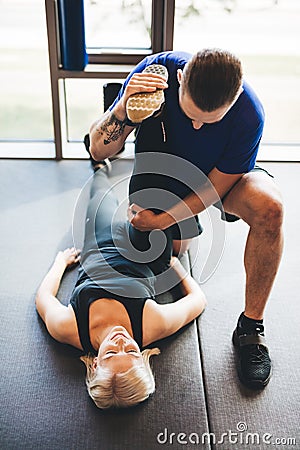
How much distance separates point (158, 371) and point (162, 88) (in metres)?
0.83

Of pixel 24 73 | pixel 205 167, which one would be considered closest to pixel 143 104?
pixel 205 167

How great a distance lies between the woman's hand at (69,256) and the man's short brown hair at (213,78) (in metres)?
0.89

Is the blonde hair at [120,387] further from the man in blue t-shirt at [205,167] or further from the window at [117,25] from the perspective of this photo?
the window at [117,25]

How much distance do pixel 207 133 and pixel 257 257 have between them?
41cm

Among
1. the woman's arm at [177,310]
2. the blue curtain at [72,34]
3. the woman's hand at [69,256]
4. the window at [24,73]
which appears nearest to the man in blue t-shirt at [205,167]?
the woman's arm at [177,310]

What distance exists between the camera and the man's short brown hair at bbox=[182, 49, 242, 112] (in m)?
1.27

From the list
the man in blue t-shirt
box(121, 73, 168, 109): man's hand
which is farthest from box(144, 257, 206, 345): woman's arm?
box(121, 73, 168, 109): man's hand

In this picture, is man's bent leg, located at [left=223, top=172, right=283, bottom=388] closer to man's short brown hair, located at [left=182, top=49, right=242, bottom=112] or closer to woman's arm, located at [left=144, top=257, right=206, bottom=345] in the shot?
woman's arm, located at [left=144, top=257, right=206, bottom=345]

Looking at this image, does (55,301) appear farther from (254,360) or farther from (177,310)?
(254,360)

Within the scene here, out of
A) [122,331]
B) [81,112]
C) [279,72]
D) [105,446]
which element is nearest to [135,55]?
[81,112]

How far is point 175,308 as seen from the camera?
1.68 m

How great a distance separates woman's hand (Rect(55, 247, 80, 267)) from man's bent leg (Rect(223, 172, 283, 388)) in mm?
663


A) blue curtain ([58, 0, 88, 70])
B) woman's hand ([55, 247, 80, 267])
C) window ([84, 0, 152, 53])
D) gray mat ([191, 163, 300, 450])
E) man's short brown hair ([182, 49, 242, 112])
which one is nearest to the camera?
man's short brown hair ([182, 49, 242, 112])

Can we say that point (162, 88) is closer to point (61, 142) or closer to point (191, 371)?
point (191, 371)
